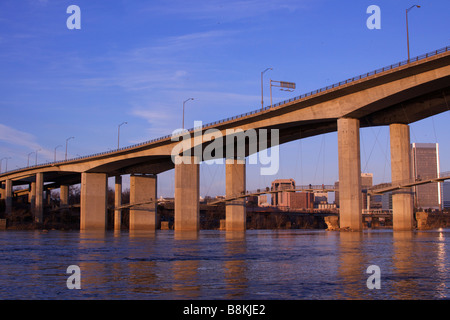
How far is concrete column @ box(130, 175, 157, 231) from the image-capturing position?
401ft

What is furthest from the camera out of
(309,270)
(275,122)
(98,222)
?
(98,222)

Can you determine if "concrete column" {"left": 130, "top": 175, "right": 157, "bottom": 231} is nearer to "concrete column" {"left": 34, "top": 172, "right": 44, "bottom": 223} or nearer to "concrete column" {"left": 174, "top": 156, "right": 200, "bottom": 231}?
"concrete column" {"left": 34, "top": 172, "right": 44, "bottom": 223}

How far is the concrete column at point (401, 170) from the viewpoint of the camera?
7431 centimetres

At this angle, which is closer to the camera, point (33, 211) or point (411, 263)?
point (411, 263)

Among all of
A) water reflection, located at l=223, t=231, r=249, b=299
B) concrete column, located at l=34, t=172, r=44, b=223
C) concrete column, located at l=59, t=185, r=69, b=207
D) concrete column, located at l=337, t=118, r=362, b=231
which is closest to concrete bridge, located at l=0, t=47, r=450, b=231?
concrete column, located at l=337, t=118, r=362, b=231

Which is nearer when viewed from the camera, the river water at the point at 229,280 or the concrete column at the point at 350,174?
the river water at the point at 229,280

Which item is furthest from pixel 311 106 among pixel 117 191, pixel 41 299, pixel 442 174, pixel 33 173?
pixel 33 173

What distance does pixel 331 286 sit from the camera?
674 inches

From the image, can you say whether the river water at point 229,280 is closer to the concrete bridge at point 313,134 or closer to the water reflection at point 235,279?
the water reflection at point 235,279

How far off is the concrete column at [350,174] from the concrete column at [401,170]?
29.3 feet

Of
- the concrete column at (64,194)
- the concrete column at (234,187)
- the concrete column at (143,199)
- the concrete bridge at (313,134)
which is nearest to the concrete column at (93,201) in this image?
the concrete bridge at (313,134)

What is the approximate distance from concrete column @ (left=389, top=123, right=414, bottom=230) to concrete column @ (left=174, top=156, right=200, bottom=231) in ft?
116
